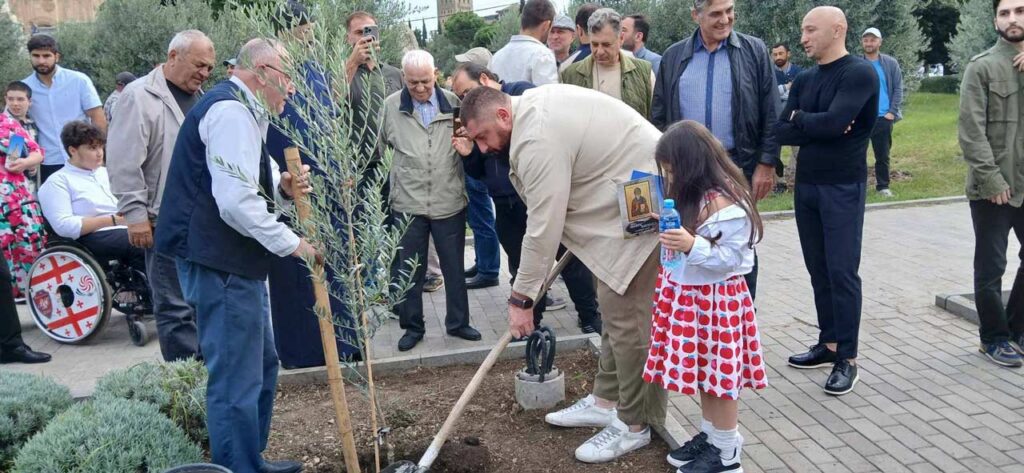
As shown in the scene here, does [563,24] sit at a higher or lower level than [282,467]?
higher

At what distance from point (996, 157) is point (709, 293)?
2.60 meters

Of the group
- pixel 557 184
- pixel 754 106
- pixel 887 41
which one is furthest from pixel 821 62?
pixel 887 41

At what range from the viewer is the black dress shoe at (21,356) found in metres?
5.89

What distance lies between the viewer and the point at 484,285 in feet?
24.8

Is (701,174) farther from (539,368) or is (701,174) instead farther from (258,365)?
(258,365)

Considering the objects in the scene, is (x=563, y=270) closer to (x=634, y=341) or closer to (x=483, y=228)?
(x=483, y=228)

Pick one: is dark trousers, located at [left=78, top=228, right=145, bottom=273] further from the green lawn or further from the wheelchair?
the green lawn

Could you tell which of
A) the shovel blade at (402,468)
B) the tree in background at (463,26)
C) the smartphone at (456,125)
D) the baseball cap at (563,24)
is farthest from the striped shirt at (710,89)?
the tree in background at (463,26)

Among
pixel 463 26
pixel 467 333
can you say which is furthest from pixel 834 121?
pixel 463 26

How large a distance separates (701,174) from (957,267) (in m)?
5.18

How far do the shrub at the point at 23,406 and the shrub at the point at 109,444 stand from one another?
39 cm

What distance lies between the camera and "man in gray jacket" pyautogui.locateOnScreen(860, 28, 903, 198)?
10.6 meters

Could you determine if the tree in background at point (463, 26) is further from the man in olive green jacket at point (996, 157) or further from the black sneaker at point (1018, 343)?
the black sneaker at point (1018, 343)

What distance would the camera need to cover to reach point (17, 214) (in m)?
6.69
